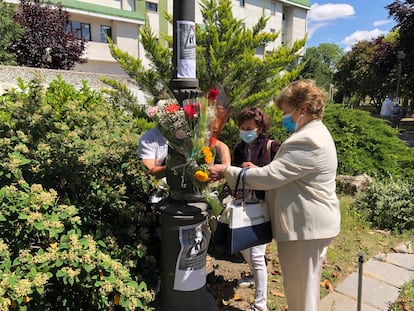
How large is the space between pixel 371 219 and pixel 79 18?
86.3 feet

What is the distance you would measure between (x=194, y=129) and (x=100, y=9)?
2674 cm

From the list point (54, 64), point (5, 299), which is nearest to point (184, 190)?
point (5, 299)

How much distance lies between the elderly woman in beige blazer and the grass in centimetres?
106

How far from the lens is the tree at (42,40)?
18328mm

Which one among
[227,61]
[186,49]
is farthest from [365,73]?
[186,49]

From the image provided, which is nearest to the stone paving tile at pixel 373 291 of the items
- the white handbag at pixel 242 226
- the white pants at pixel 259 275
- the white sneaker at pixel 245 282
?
the white sneaker at pixel 245 282

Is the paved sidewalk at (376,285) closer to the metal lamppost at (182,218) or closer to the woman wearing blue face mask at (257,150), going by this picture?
the woman wearing blue face mask at (257,150)

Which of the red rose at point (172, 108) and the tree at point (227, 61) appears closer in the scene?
the red rose at point (172, 108)

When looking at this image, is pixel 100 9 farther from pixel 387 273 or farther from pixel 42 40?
pixel 387 273

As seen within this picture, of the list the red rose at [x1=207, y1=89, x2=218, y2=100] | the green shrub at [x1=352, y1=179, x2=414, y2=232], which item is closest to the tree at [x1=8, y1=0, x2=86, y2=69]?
the green shrub at [x1=352, y1=179, x2=414, y2=232]

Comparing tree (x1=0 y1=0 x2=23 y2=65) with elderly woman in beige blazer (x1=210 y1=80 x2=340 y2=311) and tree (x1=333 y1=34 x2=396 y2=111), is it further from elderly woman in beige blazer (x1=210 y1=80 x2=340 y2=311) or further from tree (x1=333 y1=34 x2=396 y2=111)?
tree (x1=333 y1=34 x2=396 y2=111)

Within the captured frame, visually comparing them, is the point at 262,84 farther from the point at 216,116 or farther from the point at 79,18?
the point at 79,18

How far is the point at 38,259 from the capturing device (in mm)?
1892

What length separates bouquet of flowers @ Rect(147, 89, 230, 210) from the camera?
2174 mm
